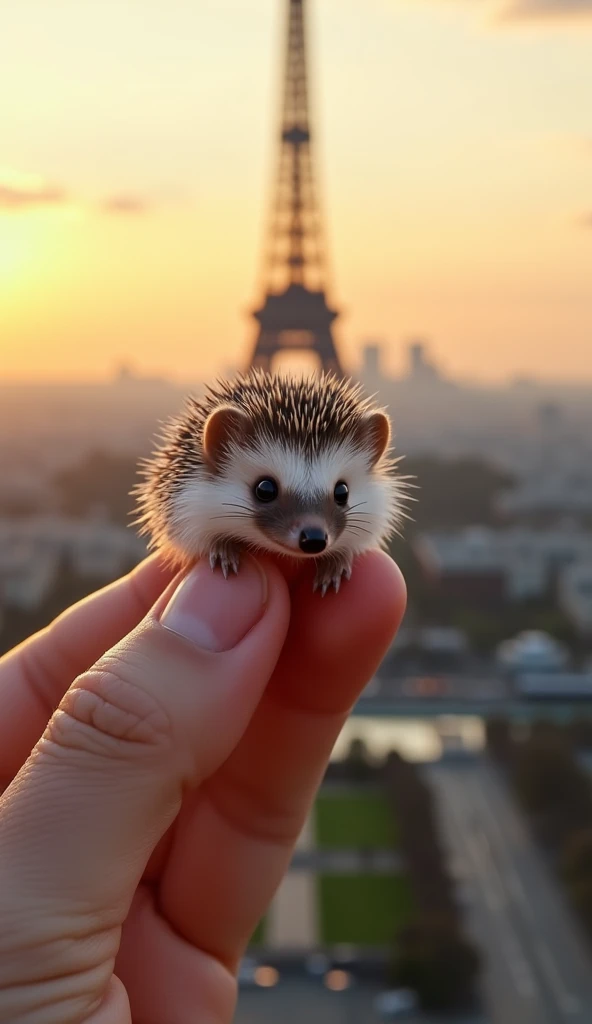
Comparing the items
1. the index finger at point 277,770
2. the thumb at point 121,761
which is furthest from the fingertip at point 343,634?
the thumb at point 121,761

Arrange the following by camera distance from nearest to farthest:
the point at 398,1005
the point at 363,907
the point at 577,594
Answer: the point at 398,1005
the point at 363,907
the point at 577,594

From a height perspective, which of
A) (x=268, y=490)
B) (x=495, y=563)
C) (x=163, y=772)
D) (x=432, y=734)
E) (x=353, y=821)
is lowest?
(x=432, y=734)

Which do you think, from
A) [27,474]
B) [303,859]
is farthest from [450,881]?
[27,474]

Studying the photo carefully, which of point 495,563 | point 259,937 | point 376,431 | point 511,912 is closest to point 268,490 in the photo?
point 376,431

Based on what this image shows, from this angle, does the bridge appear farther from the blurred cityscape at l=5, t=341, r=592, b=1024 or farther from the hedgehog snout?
the hedgehog snout

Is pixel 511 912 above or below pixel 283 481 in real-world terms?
below

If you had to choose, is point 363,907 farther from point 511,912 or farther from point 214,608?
point 214,608
